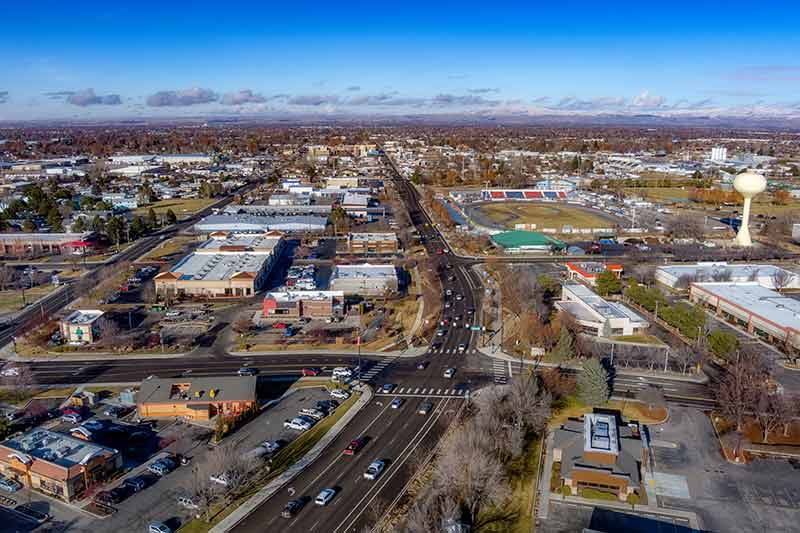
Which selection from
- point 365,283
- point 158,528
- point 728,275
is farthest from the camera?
point 728,275

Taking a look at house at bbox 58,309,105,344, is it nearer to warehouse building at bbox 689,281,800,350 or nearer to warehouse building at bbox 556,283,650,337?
warehouse building at bbox 556,283,650,337

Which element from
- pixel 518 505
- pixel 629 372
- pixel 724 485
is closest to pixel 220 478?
pixel 518 505

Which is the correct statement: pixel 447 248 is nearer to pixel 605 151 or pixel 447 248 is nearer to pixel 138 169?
pixel 138 169

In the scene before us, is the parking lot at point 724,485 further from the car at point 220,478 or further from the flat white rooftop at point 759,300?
the car at point 220,478

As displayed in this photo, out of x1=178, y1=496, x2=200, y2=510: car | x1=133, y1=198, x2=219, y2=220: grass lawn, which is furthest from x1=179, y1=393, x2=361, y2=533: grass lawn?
x1=133, y1=198, x2=219, y2=220: grass lawn

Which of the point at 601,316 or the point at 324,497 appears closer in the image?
the point at 324,497

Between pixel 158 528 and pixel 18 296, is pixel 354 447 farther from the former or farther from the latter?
pixel 18 296

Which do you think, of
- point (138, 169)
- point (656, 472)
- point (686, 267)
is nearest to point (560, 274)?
point (686, 267)

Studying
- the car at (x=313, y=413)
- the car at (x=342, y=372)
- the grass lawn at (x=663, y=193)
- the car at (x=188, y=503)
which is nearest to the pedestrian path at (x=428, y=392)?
the car at (x=342, y=372)
